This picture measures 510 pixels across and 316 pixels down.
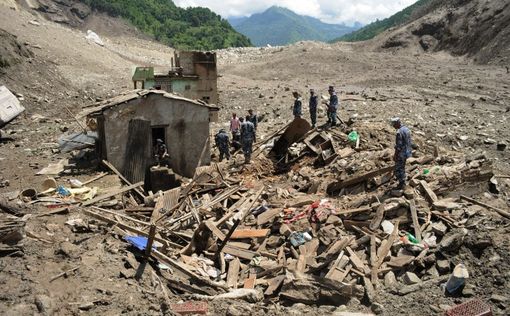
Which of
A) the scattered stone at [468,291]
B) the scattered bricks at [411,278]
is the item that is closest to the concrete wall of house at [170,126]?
the scattered bricks at [411,278]

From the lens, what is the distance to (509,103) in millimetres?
20172

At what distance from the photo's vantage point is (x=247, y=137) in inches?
526

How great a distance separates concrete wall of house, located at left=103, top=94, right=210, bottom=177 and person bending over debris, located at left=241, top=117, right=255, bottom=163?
1385 millimetres

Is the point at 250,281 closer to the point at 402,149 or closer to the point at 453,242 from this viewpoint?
the point at 453,242

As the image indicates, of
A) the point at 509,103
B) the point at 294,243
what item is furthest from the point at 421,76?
the point at 294,243

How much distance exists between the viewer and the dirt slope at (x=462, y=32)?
106 feet

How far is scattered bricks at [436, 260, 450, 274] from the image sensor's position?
7.39 meters

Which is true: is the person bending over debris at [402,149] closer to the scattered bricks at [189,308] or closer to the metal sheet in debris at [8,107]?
the scattered bricks at [189,308]

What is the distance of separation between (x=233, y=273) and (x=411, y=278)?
9.79 ft

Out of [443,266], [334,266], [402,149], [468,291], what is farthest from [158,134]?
[468,291]

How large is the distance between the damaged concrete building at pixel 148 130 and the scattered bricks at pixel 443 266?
8.27m

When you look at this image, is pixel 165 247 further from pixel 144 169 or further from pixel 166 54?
pixel 166 54

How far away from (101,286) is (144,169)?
21.7ft

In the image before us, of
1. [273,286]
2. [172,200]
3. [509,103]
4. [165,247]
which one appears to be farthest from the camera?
[509,103]
